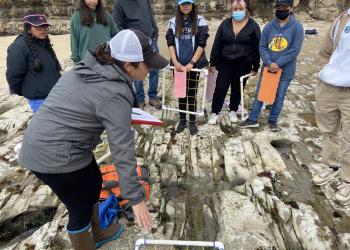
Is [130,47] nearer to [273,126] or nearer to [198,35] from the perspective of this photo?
[198,35]

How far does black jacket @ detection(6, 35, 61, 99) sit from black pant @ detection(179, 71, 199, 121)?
5.83 feet

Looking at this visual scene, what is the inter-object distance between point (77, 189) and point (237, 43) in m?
3.02

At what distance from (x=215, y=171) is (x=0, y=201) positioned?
241 cm

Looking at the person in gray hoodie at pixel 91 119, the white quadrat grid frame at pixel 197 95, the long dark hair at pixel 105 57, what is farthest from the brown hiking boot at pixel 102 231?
the white quadrat grid frame at pixel 197 95

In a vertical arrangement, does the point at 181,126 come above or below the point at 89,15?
below

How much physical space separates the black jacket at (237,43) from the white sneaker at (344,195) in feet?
6.68

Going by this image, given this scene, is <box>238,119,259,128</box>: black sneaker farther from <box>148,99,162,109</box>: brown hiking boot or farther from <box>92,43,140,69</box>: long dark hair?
<box>92,43,140,69</box>: long dark hair

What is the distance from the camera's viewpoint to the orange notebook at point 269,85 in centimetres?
421

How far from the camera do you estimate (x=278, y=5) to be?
12.6 feet

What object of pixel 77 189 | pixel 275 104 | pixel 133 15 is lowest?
pixel 275 104

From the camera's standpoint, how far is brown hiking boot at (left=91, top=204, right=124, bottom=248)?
8.52ft

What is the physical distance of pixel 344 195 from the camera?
3.25 m

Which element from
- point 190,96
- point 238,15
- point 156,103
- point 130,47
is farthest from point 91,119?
point 156,103

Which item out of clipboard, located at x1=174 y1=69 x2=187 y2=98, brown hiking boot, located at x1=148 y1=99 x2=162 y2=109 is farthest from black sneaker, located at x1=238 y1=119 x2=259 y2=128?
brown hiking boot, located at x1=148 y1=99 x2=162 y2=109
